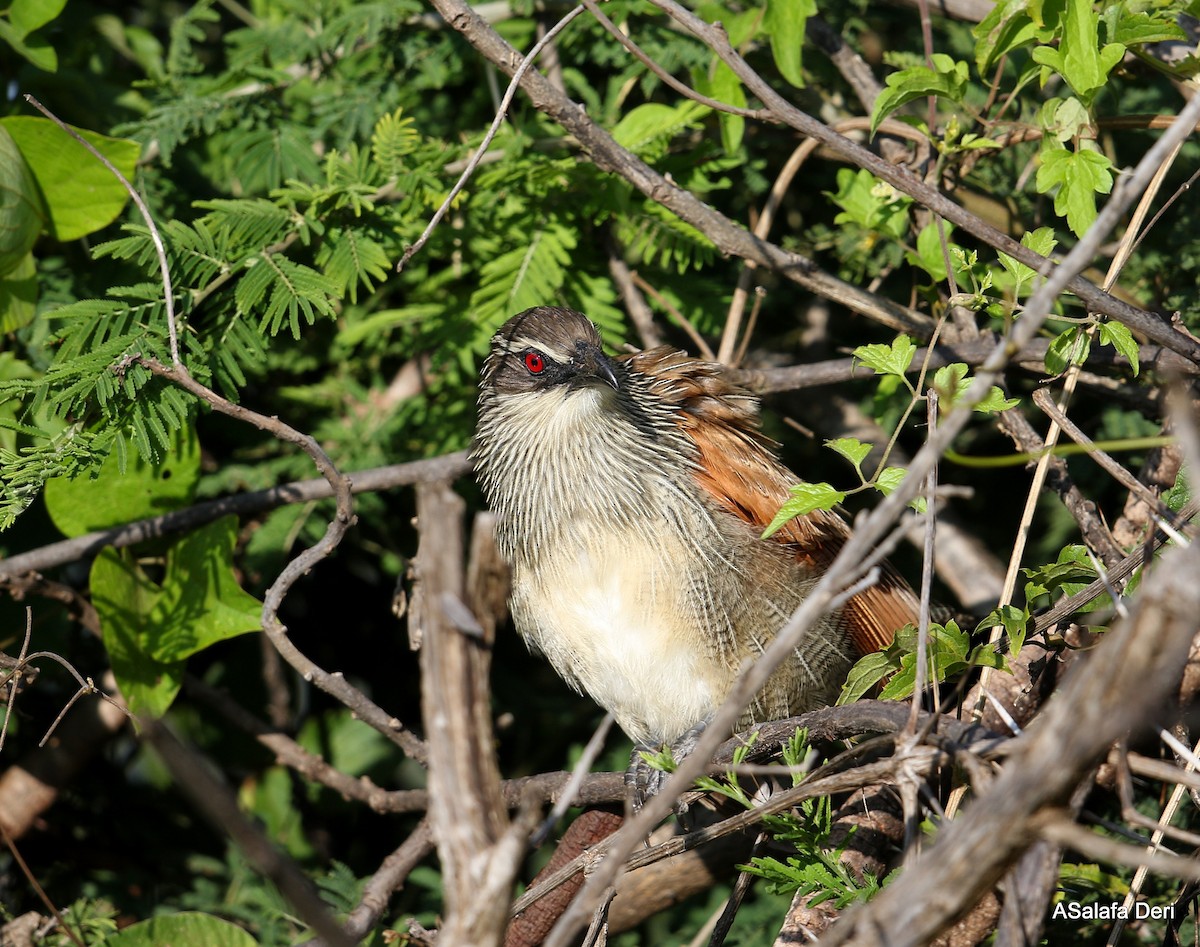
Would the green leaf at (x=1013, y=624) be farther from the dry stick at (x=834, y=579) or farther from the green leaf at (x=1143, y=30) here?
the green leaf at (x=1143, y=30)

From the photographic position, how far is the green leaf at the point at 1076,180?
2.91 metres

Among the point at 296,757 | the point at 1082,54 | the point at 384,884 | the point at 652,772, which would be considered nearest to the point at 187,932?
the point at 296,757

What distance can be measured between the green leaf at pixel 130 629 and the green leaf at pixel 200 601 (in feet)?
0.13

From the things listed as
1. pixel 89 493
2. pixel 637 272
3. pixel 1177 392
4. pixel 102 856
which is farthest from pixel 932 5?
pixel 102 856

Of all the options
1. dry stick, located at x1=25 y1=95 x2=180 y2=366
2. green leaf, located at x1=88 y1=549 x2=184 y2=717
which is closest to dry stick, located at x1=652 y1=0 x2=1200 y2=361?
dry stick, located at x1=25 y1=95 x2=180 y2=366

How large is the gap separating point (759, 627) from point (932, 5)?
2509 millimetres

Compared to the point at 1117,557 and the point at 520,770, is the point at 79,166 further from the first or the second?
the point at 1117,557

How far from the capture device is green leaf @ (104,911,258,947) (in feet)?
11.8

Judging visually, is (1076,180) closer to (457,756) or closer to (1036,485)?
(1036,485)

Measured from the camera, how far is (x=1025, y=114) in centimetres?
404

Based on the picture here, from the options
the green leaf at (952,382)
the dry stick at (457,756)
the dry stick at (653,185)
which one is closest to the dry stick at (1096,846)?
the dry stick at (457,756)

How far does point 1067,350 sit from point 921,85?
0.91 meters

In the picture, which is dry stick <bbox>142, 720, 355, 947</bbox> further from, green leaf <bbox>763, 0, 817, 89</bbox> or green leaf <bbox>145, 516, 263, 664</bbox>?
green leaf <bbox>763, 0, 817, 89</bbox>

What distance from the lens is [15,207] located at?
3521mm
